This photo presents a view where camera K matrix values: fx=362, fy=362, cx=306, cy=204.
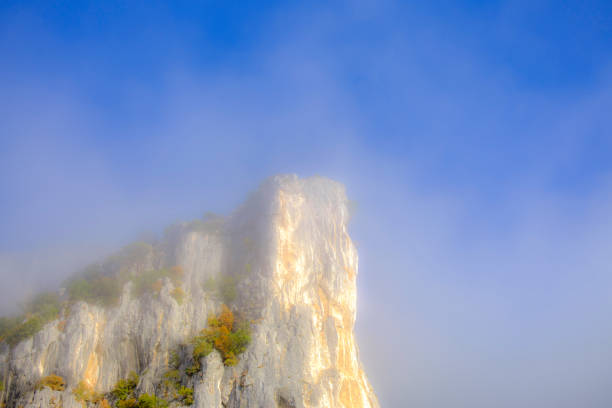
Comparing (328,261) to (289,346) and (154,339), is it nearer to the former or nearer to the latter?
(289,346)

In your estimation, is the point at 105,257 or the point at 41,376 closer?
the point at 41,376

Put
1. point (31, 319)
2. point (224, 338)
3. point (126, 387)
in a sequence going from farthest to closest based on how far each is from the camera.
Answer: point (224, 338), point (31, 319), point (126, 387)

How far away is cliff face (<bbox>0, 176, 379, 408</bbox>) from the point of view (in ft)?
95.5

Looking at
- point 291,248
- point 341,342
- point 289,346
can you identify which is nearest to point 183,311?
point 289,346

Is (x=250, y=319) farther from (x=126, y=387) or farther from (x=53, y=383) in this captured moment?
(x=53, y=383)

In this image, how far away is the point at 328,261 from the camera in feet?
144

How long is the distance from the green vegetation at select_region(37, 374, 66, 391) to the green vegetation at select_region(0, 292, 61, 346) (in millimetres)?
4610

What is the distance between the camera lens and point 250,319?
115 ft

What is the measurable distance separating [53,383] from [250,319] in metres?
15.9

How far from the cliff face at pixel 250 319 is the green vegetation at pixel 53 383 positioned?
42cm

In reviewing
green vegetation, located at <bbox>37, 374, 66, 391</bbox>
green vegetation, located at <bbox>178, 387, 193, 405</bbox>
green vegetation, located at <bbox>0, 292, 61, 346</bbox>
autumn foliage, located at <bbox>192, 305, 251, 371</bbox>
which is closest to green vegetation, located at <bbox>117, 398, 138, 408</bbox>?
green vegetation, located at <bbox>178, 387, 193, 405</bbox>

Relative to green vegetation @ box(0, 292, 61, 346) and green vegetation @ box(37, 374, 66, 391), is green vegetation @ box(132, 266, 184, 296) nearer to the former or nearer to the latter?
green vegetation @ box(0, 292, 61, 346)

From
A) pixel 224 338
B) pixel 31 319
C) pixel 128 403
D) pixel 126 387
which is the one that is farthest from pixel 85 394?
pixel 224 338

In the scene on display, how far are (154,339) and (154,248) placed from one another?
13.6 meters
